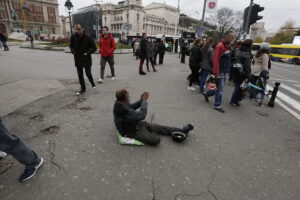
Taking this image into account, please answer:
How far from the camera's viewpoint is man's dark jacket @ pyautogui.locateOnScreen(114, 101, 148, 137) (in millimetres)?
2736

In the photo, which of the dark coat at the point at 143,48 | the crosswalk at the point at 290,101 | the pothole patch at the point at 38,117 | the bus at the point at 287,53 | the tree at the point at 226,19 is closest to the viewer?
the pothole patch at the point at 38,117

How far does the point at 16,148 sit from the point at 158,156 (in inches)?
71.8

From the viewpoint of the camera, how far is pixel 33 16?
7862cm

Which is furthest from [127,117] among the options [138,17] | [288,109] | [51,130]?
[138,17]

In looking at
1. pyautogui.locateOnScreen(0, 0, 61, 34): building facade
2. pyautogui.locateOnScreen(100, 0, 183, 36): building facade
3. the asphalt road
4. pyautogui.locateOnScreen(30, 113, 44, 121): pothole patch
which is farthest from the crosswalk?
pyautogui.locateOnScreen(100, 0, 183, 36): building facade

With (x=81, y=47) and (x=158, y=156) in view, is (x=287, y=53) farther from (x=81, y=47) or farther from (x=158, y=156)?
(x=158, y=156)

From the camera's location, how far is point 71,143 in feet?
9.68

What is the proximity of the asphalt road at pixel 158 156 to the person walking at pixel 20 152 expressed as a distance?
105mm

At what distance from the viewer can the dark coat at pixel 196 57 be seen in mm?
5932

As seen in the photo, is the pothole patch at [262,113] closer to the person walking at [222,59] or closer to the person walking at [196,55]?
the person walking at [222,59]

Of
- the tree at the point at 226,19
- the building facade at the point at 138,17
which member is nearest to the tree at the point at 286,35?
the tree at the point at 226,19

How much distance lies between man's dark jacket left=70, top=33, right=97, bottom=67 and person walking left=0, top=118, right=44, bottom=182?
11.7 ft

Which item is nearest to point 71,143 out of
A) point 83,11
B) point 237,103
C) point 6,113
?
point 6,113

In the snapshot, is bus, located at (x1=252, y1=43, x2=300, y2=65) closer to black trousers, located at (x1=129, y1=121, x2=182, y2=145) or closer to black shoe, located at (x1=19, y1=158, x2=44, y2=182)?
black trousers, located at (x1=129, y1=121, x2=182, y2=145)
